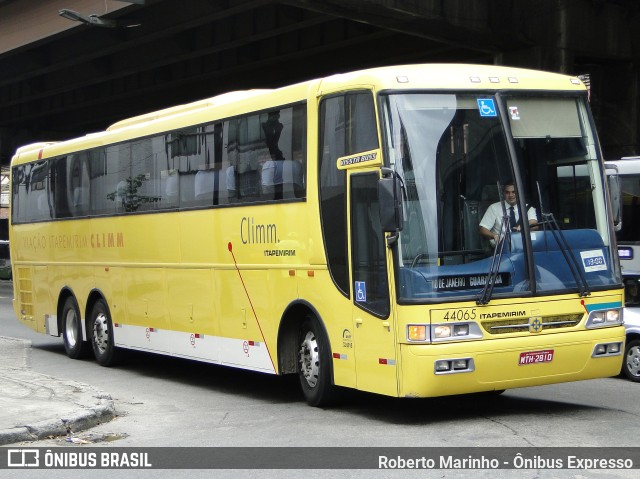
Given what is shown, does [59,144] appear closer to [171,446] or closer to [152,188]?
[152,188]

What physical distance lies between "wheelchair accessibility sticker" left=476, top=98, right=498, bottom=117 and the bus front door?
1211 millimetres

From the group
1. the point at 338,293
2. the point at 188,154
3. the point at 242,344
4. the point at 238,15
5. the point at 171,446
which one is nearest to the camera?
the point at 171,446

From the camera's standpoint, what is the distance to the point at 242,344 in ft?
42.4

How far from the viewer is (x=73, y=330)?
18.3 m

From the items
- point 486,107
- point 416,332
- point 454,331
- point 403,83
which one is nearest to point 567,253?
point 454,331

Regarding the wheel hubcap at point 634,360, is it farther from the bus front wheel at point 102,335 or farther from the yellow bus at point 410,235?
the bus front wheel at point 102,335

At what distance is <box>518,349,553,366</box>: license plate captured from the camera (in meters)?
10.2

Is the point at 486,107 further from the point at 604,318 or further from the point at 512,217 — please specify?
the point at 604,318

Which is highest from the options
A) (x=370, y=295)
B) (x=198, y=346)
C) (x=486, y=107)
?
(x=486, y=107)

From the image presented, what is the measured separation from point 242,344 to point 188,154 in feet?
9.24

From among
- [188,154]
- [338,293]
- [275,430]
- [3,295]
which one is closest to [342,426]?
[275,430]

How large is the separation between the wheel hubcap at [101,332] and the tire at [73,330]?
63 cm

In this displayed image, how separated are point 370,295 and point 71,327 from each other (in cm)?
931

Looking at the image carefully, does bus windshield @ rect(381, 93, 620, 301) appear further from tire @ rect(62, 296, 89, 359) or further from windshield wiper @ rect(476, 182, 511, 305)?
tire @ rect(62, 296, 89, 359)
